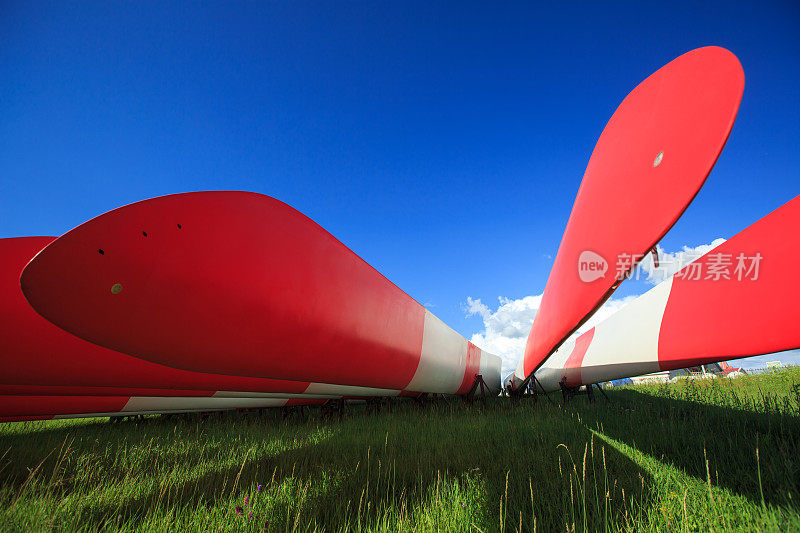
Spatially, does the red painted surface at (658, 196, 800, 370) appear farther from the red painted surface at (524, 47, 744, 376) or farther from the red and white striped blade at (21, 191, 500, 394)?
the red and white striped blade at (21, 191, 500, 394)

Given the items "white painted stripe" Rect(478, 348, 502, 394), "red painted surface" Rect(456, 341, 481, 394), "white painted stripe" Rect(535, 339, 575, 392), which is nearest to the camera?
"red painted surface" Rect(456, 341, 481, 394)

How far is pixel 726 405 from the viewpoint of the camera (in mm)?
3037

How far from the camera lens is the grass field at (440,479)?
121 centimetres

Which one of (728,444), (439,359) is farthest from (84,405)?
(728,444)

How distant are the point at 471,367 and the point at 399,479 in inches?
127

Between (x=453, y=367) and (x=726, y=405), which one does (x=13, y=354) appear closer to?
(x=453, y=367)

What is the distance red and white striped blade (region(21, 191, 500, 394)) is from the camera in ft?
3.34

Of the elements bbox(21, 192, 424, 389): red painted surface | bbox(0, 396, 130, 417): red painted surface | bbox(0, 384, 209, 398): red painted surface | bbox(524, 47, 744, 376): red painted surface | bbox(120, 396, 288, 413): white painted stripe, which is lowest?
bbox(0, 396, 130, 417): red painted surface

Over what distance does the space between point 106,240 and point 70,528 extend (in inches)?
45.3

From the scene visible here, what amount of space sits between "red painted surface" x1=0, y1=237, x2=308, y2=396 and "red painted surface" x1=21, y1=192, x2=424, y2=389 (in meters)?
1.00

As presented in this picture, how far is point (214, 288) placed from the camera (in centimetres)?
121

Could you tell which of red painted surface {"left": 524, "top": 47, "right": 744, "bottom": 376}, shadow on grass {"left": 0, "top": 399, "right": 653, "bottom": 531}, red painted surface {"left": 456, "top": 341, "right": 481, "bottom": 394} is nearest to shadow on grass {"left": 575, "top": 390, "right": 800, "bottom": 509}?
shadow on grass {"left": 0, "top": 399, "right": 653, "bottom": 531}

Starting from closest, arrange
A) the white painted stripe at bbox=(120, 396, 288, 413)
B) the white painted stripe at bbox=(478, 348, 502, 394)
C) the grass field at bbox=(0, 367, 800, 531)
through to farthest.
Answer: the grass field at bbox=(0, 367, 800, 531)
the white painted stripe at bbox=(120, 396, 288, 413)
the white painted stripe at bbox=(478, 348, 502, 394)

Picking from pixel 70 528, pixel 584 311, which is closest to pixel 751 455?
pixel 584 311
